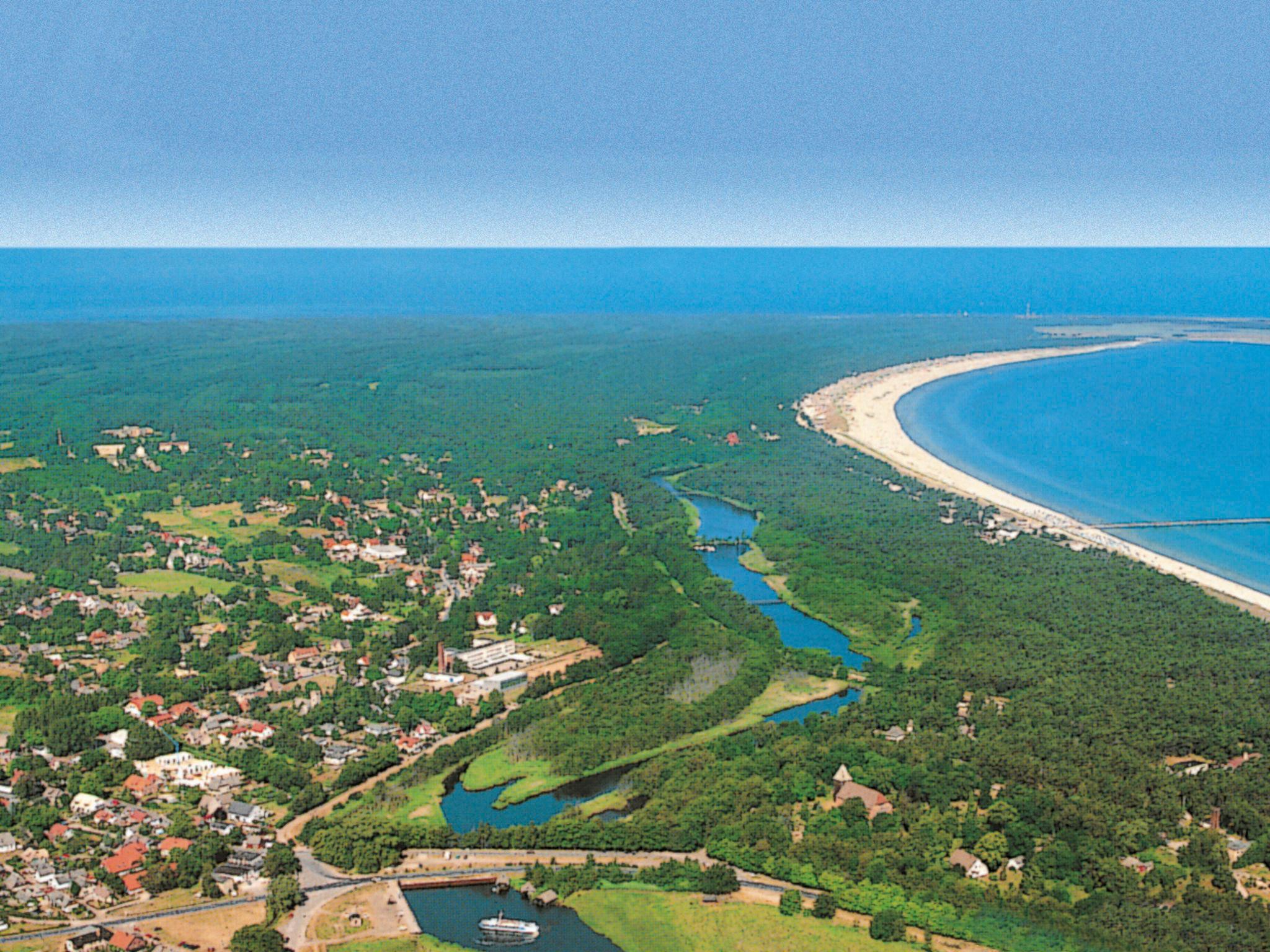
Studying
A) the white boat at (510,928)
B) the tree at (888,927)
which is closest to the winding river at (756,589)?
the tree at (888,927)

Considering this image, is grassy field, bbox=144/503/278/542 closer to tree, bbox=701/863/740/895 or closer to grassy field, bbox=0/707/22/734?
grassy field, bbox=0/707/22/734

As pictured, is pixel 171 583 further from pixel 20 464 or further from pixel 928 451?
pixel 928 451

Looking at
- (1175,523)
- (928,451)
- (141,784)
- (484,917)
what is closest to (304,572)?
(141,784)

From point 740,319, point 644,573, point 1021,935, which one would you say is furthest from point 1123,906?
point 740,319

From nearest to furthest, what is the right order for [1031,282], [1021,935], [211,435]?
1. [1021,935]
2. [211,435]
3. [1031,282]

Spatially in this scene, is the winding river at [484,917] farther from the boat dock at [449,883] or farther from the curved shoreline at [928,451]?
the curved shoreline at [928,451]

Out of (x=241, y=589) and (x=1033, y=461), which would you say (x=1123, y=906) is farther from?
(x=1033, y=461)
